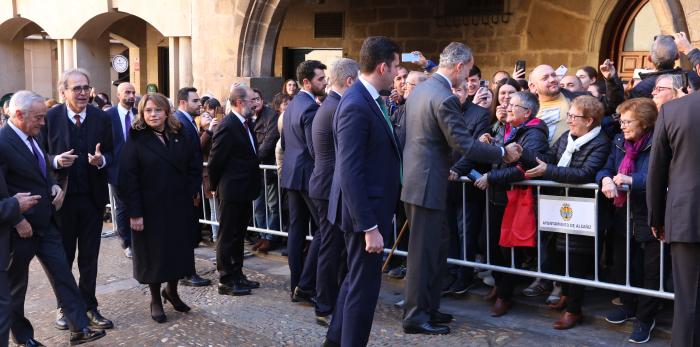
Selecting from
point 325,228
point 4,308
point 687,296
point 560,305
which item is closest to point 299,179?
point 325,228

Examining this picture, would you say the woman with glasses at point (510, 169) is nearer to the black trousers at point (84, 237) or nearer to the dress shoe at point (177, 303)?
the dress shoe at point (177, 303)

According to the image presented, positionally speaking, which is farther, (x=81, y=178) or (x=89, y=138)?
(x=89, y=138)

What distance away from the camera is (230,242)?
683 centimetres

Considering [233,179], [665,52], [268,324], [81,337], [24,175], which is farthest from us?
[233,179]

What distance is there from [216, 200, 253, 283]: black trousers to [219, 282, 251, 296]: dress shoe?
0.04m

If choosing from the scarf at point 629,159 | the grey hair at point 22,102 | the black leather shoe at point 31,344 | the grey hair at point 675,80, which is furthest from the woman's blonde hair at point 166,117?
the grey hair at point 675,80

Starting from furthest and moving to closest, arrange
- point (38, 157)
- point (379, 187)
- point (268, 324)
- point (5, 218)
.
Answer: point (268, 324) → point (38, 157) → point (5, 218) → point (379, 187)

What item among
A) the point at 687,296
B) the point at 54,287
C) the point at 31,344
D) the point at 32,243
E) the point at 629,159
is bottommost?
the point at 31,344

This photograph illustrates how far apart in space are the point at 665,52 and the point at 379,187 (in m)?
3.05

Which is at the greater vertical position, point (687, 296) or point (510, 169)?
point (510, 169)

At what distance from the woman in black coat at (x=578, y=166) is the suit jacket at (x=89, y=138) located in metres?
3.30

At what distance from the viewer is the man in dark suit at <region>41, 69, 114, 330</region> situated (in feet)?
19.6

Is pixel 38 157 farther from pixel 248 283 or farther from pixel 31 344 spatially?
pixel 248 283

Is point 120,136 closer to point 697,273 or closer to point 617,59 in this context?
point 697,273
